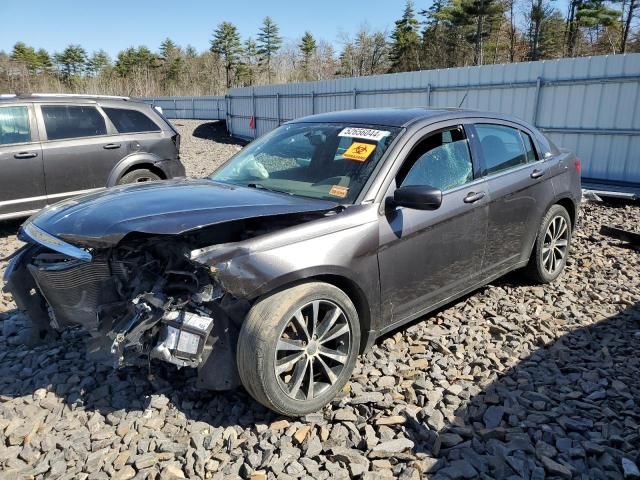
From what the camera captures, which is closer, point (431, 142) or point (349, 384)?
point (349, 384)

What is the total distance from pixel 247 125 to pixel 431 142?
21127mm

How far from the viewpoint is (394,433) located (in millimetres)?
2809

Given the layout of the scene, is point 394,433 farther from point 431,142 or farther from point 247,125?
point 247,125

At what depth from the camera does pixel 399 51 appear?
5800 cm

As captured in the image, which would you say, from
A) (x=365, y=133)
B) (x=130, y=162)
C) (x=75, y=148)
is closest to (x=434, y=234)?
(x=365, y=133)

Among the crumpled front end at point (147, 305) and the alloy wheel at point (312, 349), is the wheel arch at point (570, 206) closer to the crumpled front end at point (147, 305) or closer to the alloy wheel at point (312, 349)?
the alloy wheel at point (312, 349)

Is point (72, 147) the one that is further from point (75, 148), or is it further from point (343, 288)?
point (343, 288)

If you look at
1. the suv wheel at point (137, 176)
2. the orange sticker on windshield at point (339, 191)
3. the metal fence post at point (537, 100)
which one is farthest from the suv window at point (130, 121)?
the metal fence post at point (537, 100)

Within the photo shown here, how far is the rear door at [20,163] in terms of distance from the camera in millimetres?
6629

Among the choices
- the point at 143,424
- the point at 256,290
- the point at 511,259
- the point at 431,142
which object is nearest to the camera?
the point at 256,290

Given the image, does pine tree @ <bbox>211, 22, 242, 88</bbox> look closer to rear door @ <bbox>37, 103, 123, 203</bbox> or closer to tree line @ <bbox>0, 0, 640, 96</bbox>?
tree line @ <bbox>0, 0, 640, 96</bbox>

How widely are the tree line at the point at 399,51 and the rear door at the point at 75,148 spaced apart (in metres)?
43.4

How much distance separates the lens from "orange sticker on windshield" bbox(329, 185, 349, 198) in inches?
130

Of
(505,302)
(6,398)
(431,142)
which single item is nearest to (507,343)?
(505,302)
